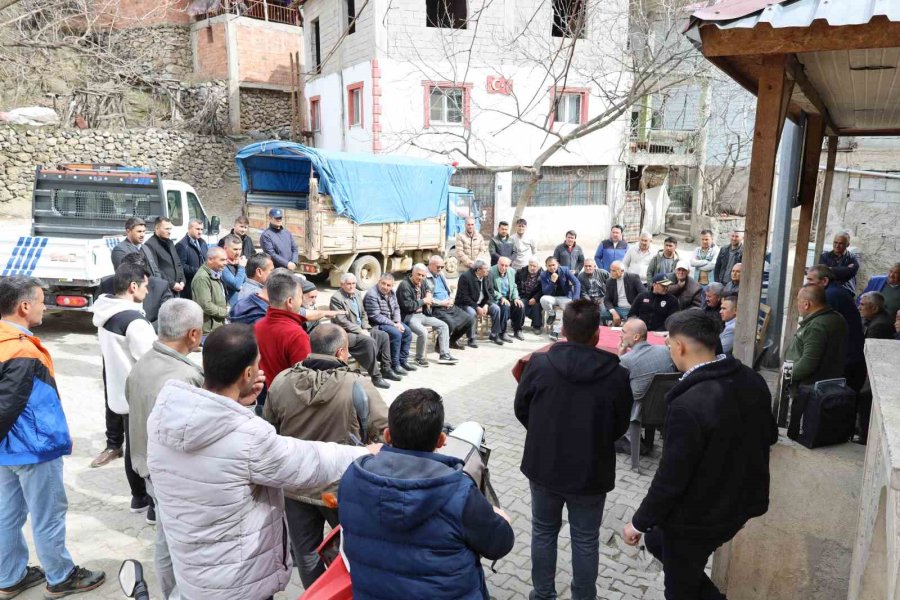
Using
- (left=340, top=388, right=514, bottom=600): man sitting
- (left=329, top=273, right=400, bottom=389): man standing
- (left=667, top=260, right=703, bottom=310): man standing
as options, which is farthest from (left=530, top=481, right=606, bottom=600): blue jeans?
(left=667, top=260, right=703, bottom=310): man standing

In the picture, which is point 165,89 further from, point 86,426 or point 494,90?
point 86,426

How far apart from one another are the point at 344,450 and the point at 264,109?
939 inches

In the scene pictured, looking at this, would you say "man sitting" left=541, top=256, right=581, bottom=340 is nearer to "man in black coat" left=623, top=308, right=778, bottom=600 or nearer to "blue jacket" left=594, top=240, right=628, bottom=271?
"blue jacket" left=594, top=240, right=628, bottom=271

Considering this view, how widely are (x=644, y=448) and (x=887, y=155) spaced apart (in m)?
10.7

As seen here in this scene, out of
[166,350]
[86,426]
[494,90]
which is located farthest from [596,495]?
[494,90]

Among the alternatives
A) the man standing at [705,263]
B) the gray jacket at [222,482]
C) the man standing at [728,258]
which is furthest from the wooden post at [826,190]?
the gray jacket at [222,482]

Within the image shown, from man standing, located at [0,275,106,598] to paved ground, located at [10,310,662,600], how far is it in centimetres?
19

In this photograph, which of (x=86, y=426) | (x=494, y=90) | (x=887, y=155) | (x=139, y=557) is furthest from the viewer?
(x=494, y=90)

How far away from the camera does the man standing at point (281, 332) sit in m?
3.89

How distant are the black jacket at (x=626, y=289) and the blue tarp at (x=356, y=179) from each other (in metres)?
5.33

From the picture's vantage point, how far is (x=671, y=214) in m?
22.4

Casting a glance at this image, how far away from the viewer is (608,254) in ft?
31.7

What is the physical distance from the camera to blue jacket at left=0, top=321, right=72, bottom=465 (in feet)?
9.20

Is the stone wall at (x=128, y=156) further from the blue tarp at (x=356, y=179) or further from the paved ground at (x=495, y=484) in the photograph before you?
the paved ground at (x=495, y=484)
